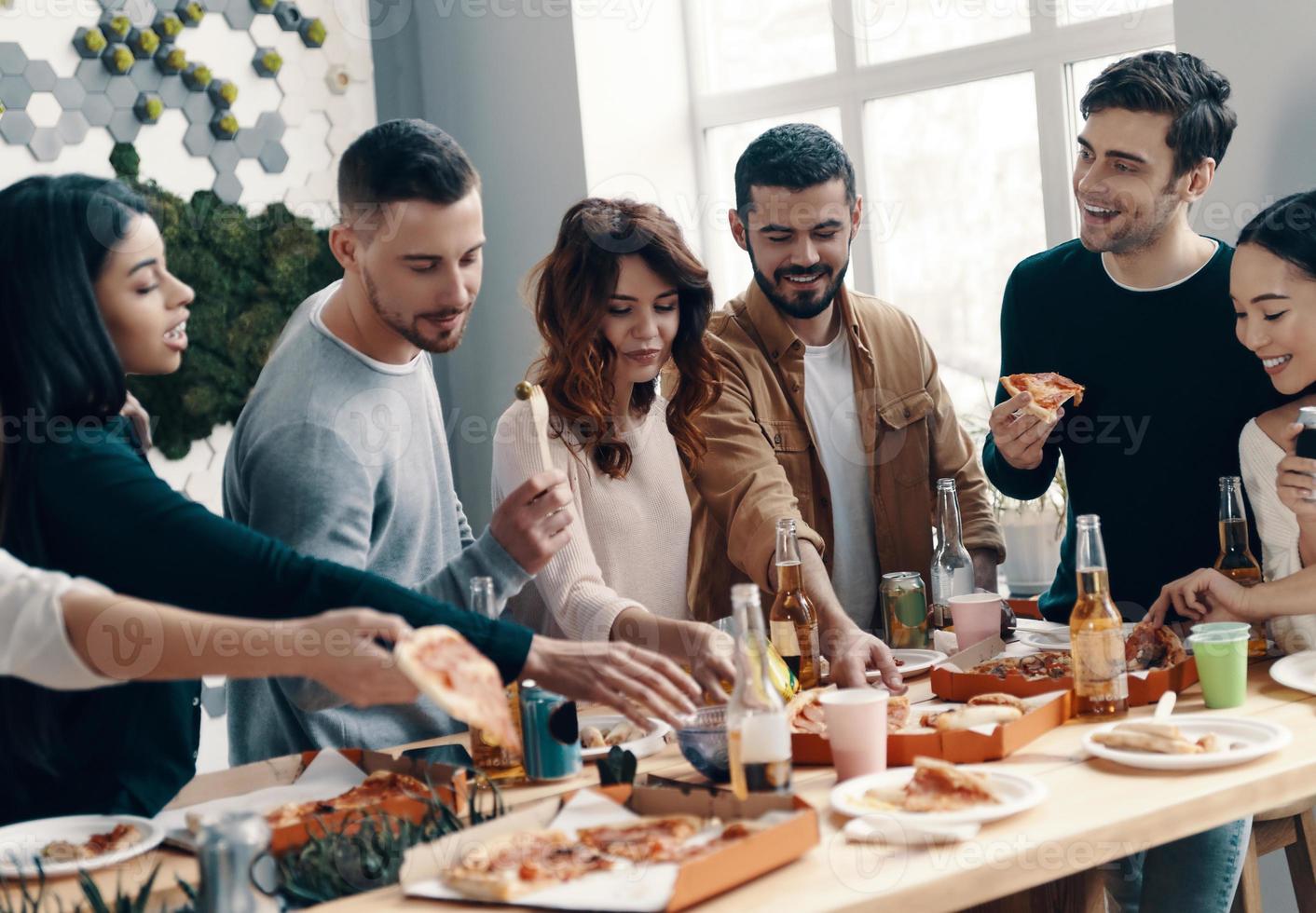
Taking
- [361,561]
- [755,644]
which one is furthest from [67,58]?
[755,644]

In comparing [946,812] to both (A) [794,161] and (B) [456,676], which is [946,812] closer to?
(B) [456,676]

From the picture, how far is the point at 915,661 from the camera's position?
215 centimetres

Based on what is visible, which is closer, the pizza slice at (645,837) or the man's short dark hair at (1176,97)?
the pizza slice at (645,837)

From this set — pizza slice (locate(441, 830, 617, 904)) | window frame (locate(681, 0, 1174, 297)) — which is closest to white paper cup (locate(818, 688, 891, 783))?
pizza slice (locate(441, 830, 617, 904))

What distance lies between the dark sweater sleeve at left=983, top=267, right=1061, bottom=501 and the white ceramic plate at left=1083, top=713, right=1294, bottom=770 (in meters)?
0.80

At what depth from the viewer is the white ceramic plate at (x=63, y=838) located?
4.68 feet

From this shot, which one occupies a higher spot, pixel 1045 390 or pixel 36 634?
pixel 1045 390

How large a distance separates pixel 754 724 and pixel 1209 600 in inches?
35.7

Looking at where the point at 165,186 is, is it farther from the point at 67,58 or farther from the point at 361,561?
the point at 361,561

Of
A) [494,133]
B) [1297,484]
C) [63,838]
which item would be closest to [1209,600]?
[1297,484]

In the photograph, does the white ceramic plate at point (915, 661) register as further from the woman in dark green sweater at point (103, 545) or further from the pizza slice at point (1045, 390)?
the woman in dark green sweater at point (103, 545)

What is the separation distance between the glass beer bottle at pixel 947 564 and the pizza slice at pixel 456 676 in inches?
42.9

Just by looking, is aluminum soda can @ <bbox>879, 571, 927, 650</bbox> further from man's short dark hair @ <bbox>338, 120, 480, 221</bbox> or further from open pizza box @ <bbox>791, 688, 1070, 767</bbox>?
man's short dark hair @ <bbox>338, 120, 480, 221</bbox>

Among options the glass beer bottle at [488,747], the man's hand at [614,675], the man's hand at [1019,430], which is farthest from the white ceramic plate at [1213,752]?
the glass beer bottle at [488,747]
